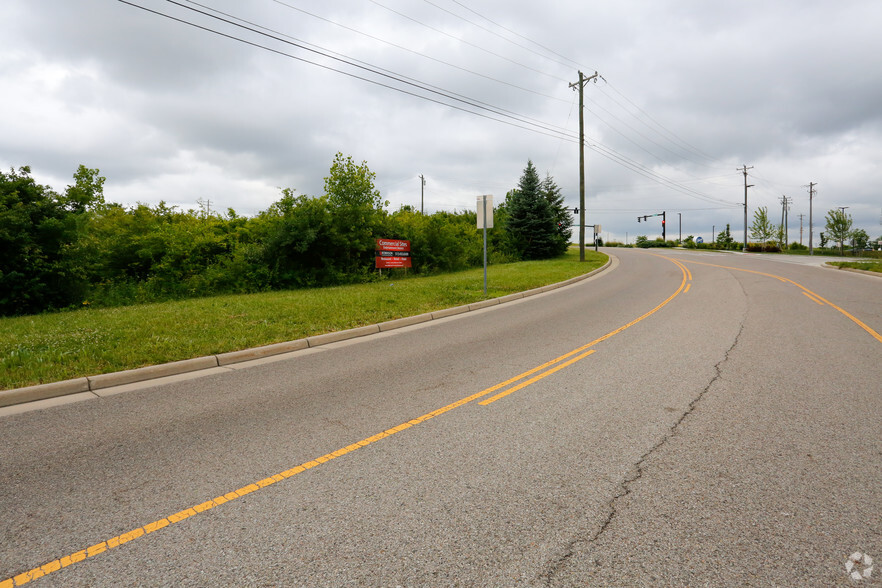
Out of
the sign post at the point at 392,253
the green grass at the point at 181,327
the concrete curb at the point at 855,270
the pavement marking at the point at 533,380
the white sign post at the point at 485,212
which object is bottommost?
the pavement marking at the point at 533,380

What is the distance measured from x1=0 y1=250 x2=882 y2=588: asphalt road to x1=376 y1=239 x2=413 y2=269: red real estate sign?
12490 mm

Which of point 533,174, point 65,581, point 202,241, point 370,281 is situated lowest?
point 65,581

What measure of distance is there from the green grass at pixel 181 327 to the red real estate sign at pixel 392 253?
4.23 m

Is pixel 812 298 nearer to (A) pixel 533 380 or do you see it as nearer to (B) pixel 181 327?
(A) pixel 533 380

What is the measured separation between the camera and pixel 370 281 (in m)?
18.2

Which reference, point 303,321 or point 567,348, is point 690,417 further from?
point 303,321

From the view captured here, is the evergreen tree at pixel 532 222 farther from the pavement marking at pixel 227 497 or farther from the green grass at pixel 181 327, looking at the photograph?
the pavement marking at pixel 227 497

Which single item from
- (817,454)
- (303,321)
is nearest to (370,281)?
(303,321)

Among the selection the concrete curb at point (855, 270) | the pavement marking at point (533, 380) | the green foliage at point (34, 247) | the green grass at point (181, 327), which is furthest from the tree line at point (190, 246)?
the concrete curb at point (855, 270)

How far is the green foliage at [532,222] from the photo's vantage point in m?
30.7

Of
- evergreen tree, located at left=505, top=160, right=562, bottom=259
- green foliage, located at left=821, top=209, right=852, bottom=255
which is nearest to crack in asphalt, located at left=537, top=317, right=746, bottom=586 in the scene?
evergreen tree, located at left=505, top=160, right=562, bottom=259

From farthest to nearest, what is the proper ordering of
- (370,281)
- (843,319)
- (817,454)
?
(370,281) < (843,319) < (817,454)

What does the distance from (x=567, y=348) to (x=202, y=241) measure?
14.9 meters

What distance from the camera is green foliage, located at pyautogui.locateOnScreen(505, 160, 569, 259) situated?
30.7 meters
